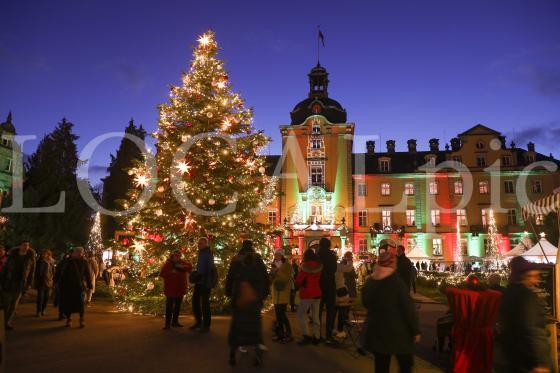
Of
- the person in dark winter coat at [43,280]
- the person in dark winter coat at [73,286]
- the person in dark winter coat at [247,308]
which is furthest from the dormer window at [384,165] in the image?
the person in dark winter coat at [247,308]

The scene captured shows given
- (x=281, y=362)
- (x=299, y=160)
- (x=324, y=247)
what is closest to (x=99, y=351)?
(x=281, y=362)

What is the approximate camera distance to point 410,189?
46875mm

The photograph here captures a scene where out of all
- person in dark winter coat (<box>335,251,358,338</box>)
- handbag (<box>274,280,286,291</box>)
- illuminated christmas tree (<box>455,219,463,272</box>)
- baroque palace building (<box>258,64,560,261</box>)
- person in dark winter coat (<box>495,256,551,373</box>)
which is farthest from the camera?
baroque palace building (<box>258,64,560,261</box>)

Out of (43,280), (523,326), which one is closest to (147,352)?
(523,326)

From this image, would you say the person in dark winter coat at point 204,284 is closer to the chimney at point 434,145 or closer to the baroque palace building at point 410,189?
the baroque palace building at point 410,189

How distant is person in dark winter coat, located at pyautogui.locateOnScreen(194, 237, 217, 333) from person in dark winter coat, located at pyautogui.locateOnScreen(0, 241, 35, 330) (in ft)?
13.8

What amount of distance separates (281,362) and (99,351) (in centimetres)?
337

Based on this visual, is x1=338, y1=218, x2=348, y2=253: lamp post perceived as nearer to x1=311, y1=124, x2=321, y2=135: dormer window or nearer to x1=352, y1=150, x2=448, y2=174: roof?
x1=352, y1=150, x2=448, y2=174: roof

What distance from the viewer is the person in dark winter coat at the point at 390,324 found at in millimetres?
5066

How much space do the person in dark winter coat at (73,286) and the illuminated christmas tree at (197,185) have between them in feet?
11.0

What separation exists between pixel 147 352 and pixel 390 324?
192 inches

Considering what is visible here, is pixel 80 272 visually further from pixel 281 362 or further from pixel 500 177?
pixel 500 177

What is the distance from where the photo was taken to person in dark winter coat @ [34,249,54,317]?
12641 millimetres

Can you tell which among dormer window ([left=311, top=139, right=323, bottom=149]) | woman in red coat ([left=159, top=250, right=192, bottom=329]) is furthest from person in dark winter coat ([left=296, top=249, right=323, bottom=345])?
dormer window ([left=311, top=139, right=323, bottom=149])
